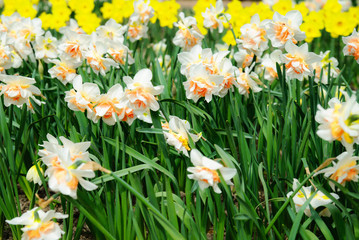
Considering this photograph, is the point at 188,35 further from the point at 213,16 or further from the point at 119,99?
the point at 119,99

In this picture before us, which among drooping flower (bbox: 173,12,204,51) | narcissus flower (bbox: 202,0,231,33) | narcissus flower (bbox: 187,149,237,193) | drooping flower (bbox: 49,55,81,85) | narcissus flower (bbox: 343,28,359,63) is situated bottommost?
narcissus flower (bbox: 187,149,237,193)

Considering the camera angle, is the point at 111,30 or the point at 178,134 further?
the point at 111,30

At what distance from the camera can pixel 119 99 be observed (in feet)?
4.94

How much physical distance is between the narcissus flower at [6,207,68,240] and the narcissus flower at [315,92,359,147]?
0.77m

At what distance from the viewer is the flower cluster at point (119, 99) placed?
1.45 metres

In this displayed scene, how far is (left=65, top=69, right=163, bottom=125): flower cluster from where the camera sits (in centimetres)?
145

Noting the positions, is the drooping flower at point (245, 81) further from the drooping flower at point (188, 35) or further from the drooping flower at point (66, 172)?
the drooping flower at point (66, 172)

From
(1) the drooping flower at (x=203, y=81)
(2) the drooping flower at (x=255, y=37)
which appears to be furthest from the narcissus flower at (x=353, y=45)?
(1) the drooping flower at (x=203, y=81)

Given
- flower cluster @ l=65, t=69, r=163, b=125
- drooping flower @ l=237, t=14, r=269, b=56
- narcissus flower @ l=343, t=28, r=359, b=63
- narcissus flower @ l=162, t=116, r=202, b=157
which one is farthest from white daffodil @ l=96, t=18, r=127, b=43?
narcissus flower @ l=343, t=28, r=359, b=63

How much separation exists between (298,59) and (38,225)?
1.10 metres

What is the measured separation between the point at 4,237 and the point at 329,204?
4.48ft

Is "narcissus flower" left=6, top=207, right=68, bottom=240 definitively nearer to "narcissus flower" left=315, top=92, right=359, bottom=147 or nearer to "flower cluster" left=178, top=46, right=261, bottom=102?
"flower cluster" left=178, top=46, right=261, bottom=102

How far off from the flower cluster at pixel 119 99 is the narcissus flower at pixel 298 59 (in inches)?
21.0

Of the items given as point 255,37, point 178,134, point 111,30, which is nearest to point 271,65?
point 255,37
